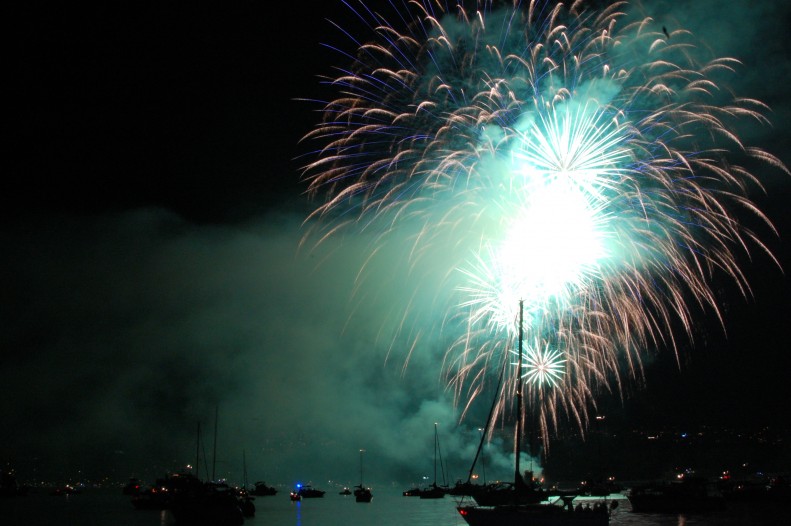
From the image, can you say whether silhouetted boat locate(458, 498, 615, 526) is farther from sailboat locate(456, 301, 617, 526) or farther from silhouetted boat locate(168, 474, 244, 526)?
silhouetted boat locate(168, 474, 244, 526)

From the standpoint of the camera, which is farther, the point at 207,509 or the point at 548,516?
the point at 207,509

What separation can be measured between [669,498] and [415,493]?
11132 cm

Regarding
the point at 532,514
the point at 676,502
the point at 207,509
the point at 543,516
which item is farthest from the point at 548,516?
the point at 676,502

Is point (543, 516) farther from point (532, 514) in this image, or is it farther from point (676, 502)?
point (676, 502)

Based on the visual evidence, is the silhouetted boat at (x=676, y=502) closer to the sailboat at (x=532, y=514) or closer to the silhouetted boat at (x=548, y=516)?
the sailboat at (x=532, y=514)

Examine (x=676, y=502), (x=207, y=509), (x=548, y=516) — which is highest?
(x=548, y=516)

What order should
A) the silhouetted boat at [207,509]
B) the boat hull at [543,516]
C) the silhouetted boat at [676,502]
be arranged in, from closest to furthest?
the boat hull at [543,516] < the silhouetted boat at [207,509] < the silhouetted boat at [676,502]

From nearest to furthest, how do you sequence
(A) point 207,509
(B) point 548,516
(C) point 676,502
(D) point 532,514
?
1. (B) point 548,516
2. (D) point 532,514
3. (A) point 207,509
4. (C) point 676,502

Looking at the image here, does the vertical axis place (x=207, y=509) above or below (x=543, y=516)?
below

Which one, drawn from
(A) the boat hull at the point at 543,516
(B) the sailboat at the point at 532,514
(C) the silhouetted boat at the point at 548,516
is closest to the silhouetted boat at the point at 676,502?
(B) the sailboat at the point at 532,514

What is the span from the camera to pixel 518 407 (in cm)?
4616

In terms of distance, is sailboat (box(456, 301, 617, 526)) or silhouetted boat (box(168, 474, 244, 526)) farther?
silhouetted boat (box(168, 474, 244, 526))

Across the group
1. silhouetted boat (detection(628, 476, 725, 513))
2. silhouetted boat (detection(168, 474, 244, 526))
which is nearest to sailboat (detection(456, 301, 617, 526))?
silhouetted boat (detection(168, 474, 244, 526))

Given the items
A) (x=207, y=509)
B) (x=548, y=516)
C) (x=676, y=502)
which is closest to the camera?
(x=548, y=516)
